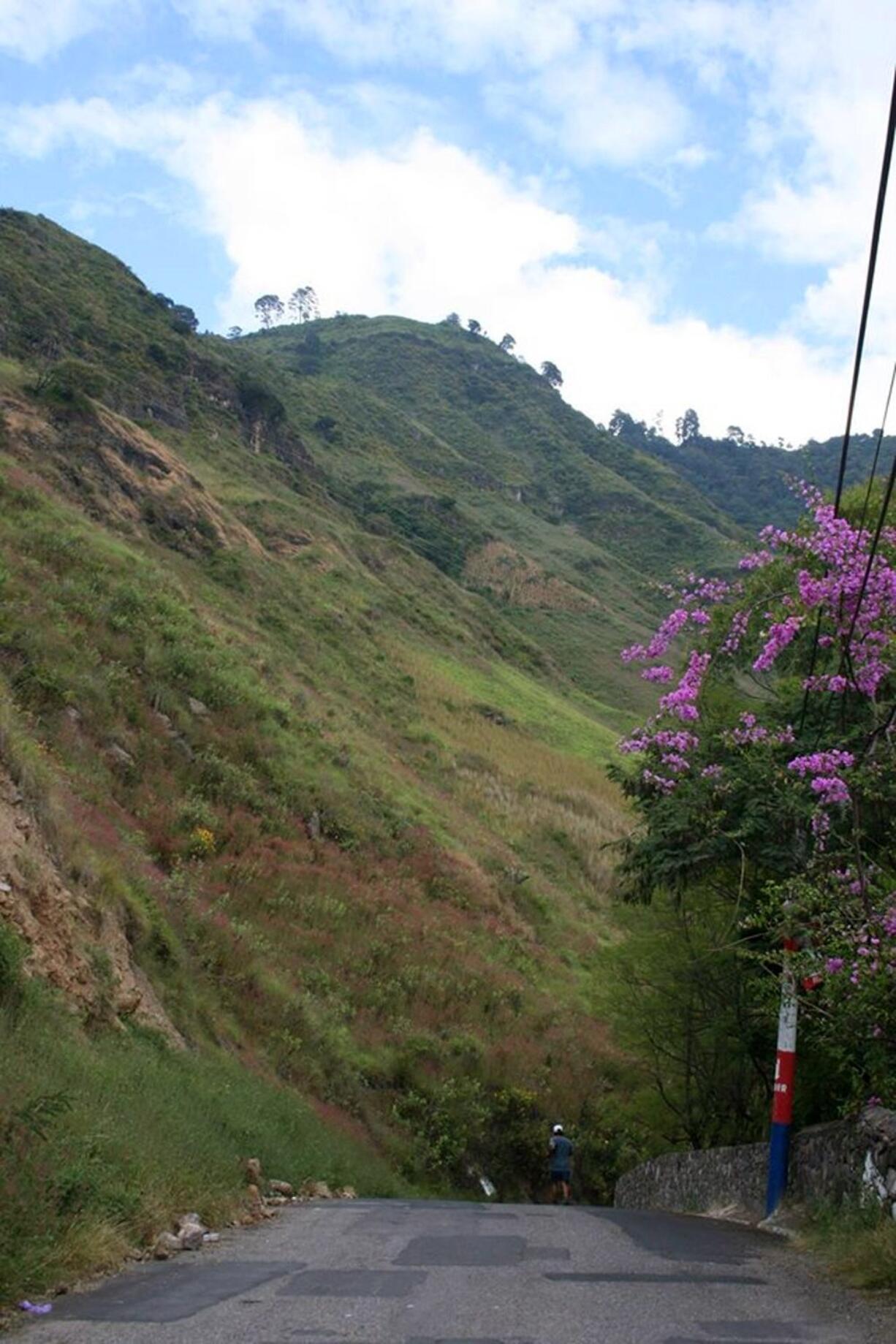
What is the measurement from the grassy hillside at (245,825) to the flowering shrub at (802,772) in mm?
3355

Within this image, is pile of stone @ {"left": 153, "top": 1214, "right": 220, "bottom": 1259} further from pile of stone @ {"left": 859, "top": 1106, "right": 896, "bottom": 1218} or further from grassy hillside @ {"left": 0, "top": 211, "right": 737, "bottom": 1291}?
pile of stone @ {"left": 859, "top": 1106, "right": 896, "bottom": 1218}

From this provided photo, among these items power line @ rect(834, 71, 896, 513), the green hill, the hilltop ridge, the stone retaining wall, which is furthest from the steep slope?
power line @ rect(834, 71, 896, 513)

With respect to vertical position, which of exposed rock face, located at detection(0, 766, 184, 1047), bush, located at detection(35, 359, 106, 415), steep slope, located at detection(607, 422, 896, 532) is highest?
steep slope, located at detection(607, 422, 896, 532)

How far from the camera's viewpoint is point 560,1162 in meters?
20.6

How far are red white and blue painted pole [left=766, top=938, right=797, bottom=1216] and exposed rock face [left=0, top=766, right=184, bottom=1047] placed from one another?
271 inches

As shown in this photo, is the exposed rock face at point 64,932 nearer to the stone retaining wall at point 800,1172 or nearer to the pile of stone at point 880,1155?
→ the stone retaining wall at point 800,1172

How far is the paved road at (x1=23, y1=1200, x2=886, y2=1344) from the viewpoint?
6.20 m

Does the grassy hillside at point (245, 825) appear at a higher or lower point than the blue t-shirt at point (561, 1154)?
higher

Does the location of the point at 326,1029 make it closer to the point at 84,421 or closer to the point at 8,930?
the point at 8,930

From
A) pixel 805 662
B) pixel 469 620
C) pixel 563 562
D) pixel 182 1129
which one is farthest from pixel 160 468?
pixel 563 562

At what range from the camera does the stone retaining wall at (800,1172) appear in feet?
32.8

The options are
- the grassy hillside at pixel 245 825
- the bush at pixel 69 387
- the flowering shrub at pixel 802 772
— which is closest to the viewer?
the flowering shrub at pixel 802 772

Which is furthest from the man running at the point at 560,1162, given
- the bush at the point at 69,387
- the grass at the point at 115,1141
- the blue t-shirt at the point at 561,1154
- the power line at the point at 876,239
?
the bush at the point at 69,387

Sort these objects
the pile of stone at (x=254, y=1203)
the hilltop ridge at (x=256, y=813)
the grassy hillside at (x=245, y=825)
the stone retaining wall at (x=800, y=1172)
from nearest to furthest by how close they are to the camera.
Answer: the pile of stone at (x=254, y=1203) → the stone retaining wall at (x=800, y=1172) → the grassy hillside at (x=245, y=825) → the hilltop ridge at (x=256, y=813)
